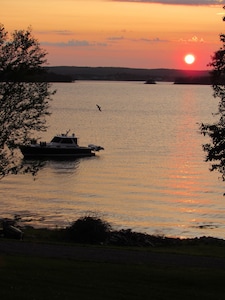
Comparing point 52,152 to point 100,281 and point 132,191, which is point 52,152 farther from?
point 100,281

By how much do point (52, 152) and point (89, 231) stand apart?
49.5 metres

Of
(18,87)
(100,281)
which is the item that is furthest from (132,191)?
(100,281)

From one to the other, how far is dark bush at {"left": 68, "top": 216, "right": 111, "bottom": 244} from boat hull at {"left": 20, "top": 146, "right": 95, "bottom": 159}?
151ft

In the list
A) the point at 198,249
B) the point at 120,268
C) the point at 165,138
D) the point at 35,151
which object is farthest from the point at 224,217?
the point at 165,138

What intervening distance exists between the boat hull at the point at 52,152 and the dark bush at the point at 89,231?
4598cm

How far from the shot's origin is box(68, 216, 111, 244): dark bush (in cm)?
3084

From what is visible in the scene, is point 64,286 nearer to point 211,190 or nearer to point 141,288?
point 141,288

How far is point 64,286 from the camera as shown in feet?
56.4

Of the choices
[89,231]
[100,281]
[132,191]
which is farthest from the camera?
[132,191]

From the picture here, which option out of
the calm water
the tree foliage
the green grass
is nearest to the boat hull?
the calm water

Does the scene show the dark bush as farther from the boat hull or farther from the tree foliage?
the boat hull

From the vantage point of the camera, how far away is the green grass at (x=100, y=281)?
16.6 m

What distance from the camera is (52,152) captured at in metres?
80.2

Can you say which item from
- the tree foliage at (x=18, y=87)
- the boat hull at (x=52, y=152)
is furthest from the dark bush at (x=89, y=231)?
the boat hull at (x=52, y=152)
